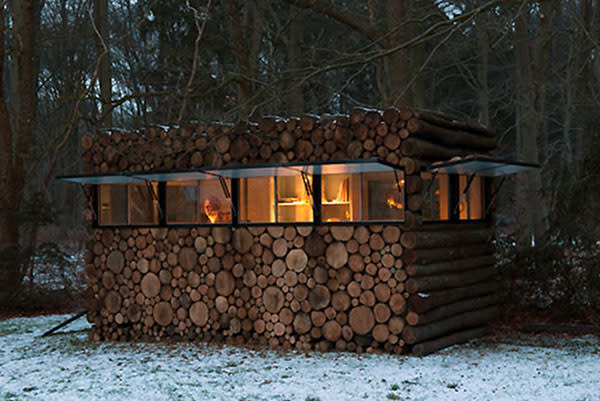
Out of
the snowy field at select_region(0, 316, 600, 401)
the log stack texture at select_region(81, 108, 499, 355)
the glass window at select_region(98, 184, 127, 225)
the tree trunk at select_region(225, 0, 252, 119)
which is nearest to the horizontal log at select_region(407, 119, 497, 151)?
the log stack texture at select_region(81, 108, 499, 355)

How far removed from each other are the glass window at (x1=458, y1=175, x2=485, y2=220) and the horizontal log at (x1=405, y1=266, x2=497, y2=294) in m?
0.80

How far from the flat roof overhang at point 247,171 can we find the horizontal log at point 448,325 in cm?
201

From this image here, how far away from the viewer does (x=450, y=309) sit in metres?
9.59

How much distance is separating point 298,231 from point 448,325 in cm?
233

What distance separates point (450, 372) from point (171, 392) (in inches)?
118

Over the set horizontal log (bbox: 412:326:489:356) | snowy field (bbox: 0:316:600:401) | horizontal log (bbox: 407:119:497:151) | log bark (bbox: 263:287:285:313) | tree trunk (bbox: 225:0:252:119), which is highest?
tree trunk (bbox: 225:0:252:119)

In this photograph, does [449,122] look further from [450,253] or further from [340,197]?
[340,197]

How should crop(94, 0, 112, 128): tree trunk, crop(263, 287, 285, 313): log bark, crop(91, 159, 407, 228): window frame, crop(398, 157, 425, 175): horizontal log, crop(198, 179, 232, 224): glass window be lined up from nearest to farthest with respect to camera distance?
crop(398, 157, 425, 175): horizontal log → crop(91, 159, 407, 228): window frame → crop(263, 287, 285, 313): log bark → crop(198, 179, 232, 224): glass window → crop(94, 0, 112, 128): tree trunk

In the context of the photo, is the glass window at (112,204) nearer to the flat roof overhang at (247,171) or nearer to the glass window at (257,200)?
the flat roof overhang at (247,171)

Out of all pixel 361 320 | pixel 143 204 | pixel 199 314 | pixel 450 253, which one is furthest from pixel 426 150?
pixel 143 204

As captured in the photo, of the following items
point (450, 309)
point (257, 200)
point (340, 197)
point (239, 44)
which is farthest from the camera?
point (239, 44)

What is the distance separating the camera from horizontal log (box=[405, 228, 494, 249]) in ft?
29.3

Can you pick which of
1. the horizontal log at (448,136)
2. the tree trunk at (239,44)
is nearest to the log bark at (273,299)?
the horizontal log at (448,136)

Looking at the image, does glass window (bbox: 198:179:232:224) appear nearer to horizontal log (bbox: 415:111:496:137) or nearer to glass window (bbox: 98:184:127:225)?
glass window (bbox: 98:184:127:225)
